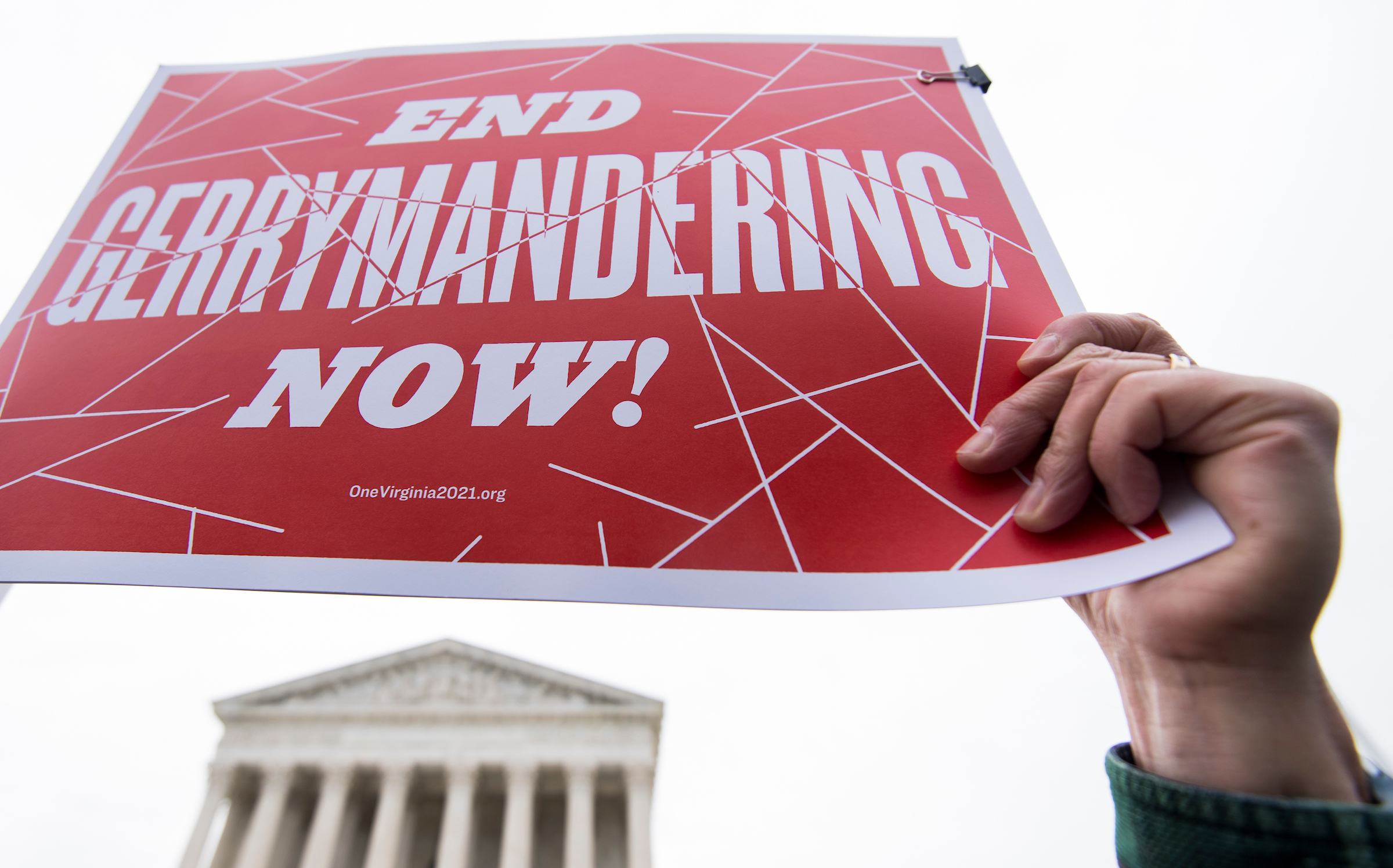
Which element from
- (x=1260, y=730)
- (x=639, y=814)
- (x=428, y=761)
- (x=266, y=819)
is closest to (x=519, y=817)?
(x=428, y=761)

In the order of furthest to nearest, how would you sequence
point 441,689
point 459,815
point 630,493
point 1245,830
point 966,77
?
point 441,689 → point 459,815 → point 966,77 → point 630,493 → point 1245,830

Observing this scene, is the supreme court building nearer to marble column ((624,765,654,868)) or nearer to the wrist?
marble column ((624,765,654,868))

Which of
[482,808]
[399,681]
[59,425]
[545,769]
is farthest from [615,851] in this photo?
[59,425]

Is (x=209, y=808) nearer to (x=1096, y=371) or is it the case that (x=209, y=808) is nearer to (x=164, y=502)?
(x=164, y=502)

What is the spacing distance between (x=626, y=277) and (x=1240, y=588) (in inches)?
25.9

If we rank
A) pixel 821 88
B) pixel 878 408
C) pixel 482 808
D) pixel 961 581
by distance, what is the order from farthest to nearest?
pixel 482 808, pixel 821 88, pixel 878 408, pixel 961 581

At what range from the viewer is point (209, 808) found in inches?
607

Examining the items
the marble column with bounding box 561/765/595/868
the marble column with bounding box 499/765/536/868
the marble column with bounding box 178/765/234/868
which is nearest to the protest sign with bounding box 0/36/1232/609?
the marble column with bounding box 561/765/595/868

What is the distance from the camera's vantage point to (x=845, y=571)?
0.59 metres

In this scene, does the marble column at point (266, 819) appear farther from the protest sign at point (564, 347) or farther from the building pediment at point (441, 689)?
the protest sign at point (564, 347)

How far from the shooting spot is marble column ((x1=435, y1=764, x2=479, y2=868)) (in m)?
15.1

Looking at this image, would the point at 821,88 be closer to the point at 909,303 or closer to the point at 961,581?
the point at 909,303

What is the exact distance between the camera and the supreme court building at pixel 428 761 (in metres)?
15.4

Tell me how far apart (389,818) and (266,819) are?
265 centimetres
